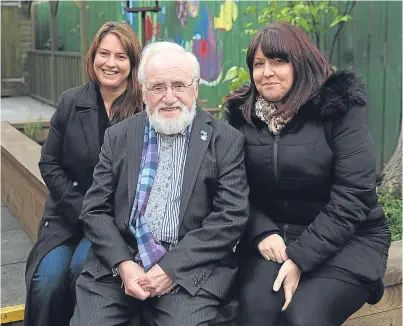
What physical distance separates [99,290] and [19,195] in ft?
12.7

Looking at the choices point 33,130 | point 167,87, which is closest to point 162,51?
point 167,87

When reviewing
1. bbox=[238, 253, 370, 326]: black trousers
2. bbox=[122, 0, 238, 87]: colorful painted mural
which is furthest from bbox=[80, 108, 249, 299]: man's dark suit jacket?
bbox=[122, 0, 238, 87]: colorful painted mural

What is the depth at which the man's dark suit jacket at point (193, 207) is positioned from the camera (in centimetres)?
284

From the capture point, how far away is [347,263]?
2.88 m

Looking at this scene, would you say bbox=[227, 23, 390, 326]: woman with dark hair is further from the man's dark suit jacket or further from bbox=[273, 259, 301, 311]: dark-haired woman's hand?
the man's dark suit jacket

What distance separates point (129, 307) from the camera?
2891 millimetres

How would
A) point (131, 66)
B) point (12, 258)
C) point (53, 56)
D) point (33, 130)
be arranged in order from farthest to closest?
point (53, 56) → point (33, 130) → point (12, 258) → point (131, 66)

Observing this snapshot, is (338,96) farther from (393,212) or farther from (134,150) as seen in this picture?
(393,212)

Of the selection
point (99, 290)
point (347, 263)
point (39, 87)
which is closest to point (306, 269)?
point (347, 263)

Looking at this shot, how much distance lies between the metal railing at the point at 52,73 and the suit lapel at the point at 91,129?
29.7 feet

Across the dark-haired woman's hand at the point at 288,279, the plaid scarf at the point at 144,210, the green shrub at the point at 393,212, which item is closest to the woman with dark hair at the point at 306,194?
the dark-haired woman's hand at the point at 288,279

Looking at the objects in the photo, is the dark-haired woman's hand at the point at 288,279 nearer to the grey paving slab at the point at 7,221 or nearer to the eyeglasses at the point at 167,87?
the eyeglasses at the point at 167,87

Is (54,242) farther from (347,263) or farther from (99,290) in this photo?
(347,263)

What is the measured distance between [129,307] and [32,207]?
10.5ft
